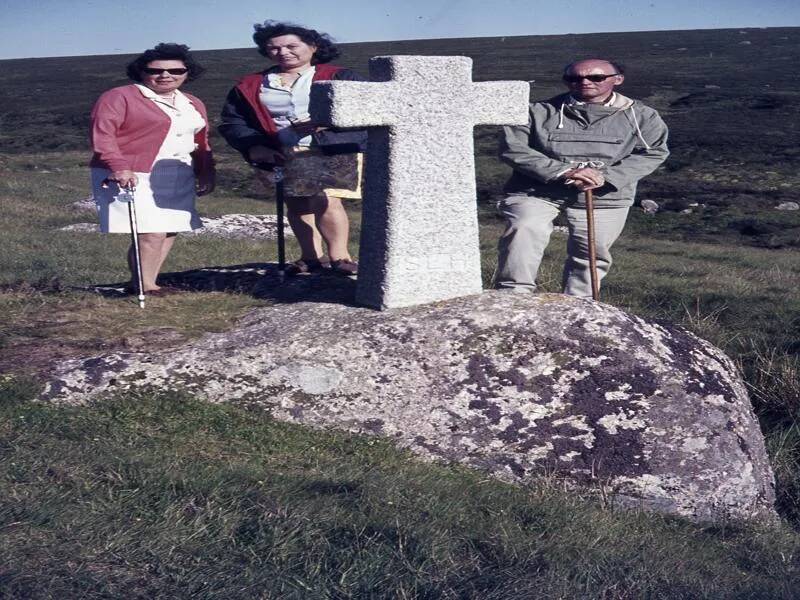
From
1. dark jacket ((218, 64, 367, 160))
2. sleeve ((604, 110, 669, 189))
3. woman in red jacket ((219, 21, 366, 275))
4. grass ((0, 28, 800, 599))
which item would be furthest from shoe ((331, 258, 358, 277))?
sleeve ((604, 110, 669, 189))

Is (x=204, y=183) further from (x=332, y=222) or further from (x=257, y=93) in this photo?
(x=332, y=222)

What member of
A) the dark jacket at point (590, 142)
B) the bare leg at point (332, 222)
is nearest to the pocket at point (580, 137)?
the dark jacket at point (590, 142)

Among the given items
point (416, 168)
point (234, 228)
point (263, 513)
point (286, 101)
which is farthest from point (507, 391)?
point (234, 228)

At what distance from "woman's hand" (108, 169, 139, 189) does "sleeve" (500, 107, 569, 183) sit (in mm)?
2278

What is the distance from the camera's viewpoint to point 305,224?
6766 millimetres

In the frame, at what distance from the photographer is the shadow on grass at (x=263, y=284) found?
6.15 metres

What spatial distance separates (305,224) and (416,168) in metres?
1.47

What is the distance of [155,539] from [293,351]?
1913mm

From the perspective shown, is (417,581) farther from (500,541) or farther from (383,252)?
(383,252)

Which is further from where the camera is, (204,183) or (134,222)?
(204,183)

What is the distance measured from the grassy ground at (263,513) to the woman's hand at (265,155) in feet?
2.77

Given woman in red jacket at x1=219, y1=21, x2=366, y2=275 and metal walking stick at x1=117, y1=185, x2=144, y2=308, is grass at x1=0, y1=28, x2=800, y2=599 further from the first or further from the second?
woman in red jacket at x1=219, y1=21, x2=366, y2=275

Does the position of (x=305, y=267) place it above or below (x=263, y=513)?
above

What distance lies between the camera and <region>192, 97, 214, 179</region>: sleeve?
639cm
